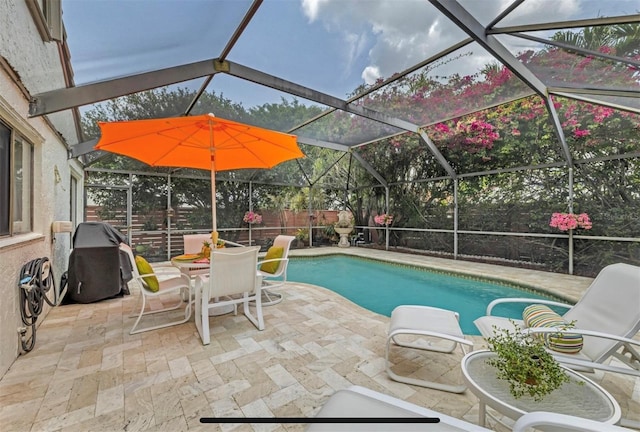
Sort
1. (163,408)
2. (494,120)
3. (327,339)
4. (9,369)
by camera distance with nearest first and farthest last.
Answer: (163,408) < (9,369) < (327,339) < (494,120)

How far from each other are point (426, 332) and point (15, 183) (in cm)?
402

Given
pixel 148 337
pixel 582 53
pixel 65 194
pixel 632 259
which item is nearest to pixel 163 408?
pixel 148 337

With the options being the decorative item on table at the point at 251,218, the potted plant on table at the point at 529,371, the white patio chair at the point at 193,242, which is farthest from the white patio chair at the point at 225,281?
the decorative item on table at the point at 251,218

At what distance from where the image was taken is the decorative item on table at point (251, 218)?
916 cm

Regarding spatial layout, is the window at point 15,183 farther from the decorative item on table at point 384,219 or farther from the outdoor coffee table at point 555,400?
the decorative item on table at point 384,219

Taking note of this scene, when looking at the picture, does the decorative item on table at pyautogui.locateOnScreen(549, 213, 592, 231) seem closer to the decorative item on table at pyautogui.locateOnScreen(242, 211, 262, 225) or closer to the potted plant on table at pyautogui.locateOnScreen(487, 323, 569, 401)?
the potted plant on table at pyautogui.locateOnScreen(487, 323, 569, 401)

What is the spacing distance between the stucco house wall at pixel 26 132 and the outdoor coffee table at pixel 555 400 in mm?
3453

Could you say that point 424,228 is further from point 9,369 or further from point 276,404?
point 9,369

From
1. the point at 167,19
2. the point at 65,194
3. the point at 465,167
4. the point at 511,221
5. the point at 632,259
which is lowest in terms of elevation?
the point at 632,259

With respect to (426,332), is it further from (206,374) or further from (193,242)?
(193,242)

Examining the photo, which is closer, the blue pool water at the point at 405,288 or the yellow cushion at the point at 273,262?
the yellow cushion at the point at 273,262

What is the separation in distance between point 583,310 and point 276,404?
2.74 meters

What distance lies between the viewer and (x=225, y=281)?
116 inches

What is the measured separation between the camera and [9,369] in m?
2.25
